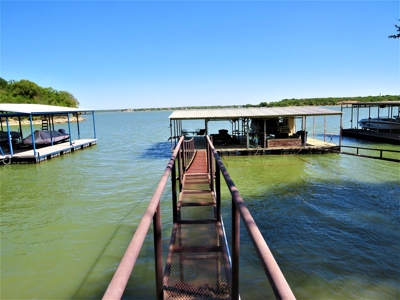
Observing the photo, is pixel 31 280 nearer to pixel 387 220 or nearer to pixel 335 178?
pixel 387 220

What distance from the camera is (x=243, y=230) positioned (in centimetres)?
798

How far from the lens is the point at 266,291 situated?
211 inches

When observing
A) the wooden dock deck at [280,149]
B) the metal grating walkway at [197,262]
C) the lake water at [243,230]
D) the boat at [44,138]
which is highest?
the boat at [44,138]

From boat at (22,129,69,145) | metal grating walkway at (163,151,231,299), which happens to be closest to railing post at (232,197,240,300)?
metal grating walkway at (163,151,231,299)

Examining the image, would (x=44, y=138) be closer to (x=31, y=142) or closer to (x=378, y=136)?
(x=31, y=142)

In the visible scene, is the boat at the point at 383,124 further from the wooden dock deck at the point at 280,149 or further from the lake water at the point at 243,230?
the lake water at the point at 243,230

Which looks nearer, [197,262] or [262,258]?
[262,258]

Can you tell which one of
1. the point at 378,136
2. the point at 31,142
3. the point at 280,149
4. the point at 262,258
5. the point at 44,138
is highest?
the point at 262,258

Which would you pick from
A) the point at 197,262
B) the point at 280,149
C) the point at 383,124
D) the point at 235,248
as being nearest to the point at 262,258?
the point at 235,248

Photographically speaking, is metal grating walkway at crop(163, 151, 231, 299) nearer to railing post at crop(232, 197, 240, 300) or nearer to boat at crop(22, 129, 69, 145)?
railing post at crop(232, 197, 240, 300)

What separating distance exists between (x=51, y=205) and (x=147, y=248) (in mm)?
5389

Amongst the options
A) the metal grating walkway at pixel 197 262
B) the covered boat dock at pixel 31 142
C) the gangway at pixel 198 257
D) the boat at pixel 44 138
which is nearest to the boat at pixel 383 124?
the covered boat dock at pixel 31 142

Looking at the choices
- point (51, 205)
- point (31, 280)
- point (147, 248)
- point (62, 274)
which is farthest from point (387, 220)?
point (51, 205)

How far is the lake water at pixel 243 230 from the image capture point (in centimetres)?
569
